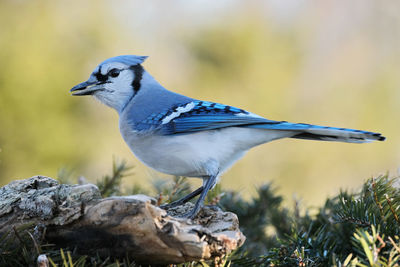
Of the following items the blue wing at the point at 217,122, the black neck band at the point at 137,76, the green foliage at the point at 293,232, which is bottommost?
the green foliage at the point at 293,232

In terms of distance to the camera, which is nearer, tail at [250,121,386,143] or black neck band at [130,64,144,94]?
tail at [250,121,386,143]

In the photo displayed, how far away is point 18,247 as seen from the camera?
2.98 feet

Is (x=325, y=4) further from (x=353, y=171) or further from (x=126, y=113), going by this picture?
(x=126, y=113)

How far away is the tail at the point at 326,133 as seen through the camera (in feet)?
4.20

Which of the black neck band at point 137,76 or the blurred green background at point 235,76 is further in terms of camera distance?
the blurred green background at point 235,76

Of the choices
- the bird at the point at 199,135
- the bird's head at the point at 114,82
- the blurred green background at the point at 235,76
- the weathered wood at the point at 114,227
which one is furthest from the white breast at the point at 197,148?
the blurred green background at the point at 235,76

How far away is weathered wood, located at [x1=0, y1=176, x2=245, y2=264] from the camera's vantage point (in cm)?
89

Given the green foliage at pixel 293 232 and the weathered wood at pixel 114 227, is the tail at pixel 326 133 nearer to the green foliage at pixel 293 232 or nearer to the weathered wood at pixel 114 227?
the green foliage at pixel 293 232

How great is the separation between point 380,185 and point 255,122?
18.9 inches

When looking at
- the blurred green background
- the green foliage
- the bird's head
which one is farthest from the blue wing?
the blurred green background

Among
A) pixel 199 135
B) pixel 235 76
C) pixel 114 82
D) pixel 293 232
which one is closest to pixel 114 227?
pixel 293 232

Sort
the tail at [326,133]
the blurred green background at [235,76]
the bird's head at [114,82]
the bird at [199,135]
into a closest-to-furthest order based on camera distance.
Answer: the tail at [326,133], the bird at [199,135], the bird's head at [114,82], the blurred green background at [235,76]

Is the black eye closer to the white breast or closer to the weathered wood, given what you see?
the white breast

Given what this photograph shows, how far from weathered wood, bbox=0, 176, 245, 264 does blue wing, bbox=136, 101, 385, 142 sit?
522mm
